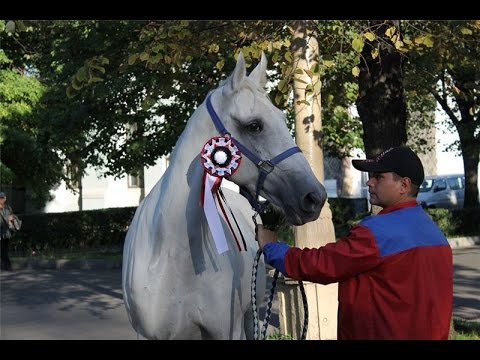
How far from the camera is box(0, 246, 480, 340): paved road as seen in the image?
448 inches

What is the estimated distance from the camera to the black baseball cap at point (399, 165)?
3.77 meters

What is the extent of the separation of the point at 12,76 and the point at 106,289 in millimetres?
10798

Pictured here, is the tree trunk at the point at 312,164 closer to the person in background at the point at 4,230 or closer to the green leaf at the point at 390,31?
the green leaf at the point at 390,31

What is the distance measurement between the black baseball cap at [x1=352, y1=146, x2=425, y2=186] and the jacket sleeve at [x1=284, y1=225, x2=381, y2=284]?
0.99 ft

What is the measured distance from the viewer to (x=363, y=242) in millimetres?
3629

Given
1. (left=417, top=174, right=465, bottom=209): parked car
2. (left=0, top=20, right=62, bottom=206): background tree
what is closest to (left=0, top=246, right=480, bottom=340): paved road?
(left=0, top=20, right=62, bottom=206): background tree

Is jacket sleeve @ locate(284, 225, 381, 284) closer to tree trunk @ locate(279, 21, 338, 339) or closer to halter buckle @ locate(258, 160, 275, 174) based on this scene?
halter buckle @ locate(258, 160, 275, 174)

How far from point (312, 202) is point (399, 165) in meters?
0.62

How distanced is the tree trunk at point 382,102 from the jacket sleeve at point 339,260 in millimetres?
5484

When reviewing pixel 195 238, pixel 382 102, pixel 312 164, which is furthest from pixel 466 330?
pixel 195 238
